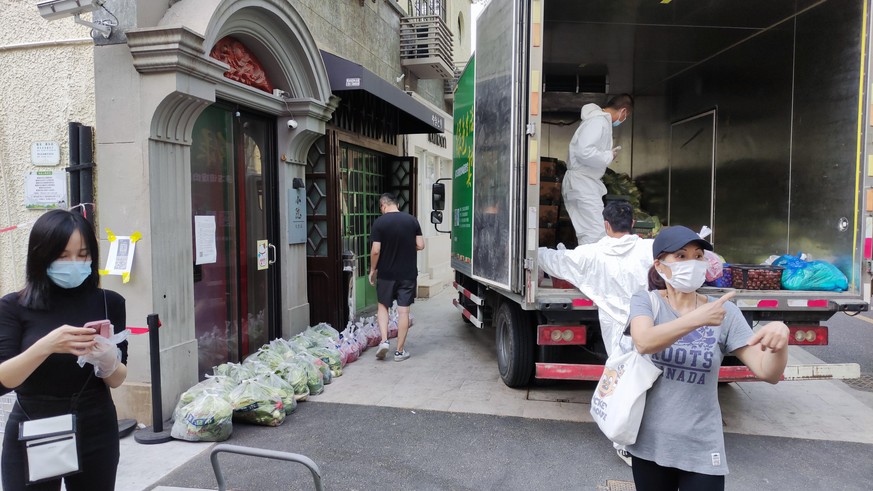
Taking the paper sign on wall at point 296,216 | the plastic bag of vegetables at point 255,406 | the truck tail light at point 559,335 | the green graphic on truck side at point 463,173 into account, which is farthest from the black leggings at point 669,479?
the paper sign on wall at point 296,216

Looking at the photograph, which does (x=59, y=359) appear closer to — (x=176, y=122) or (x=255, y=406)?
(x=255, y=406)

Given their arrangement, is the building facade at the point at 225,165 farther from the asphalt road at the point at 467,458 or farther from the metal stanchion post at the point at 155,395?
the asphalt road at the point at 467,458

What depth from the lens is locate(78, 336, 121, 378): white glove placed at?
2.05 meters

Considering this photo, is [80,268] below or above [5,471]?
above

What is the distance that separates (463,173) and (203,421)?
413 centimetres

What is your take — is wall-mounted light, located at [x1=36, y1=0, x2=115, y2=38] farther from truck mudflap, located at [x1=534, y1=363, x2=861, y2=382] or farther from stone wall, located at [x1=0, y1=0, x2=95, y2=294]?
truck mudflap, located at [x1=534, y1=363, x2=861, y2=382]

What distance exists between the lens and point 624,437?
2.09 m

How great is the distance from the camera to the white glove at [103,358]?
2055mm

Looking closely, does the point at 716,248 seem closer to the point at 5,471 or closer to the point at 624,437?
the point at 624,437

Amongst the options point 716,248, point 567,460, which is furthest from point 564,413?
point 716,248

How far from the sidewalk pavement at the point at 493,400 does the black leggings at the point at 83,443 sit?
58.7 inches

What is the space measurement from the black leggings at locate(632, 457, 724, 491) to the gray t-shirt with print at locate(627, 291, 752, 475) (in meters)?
0.04

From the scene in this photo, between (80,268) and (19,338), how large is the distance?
32 cm

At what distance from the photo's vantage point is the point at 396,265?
671cm
